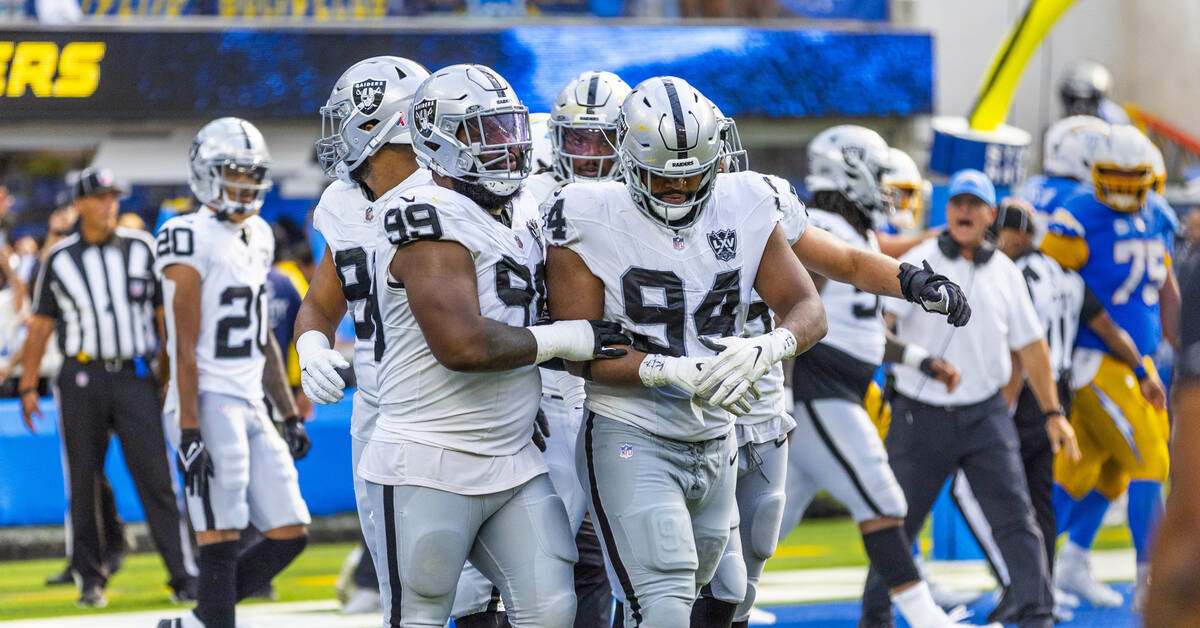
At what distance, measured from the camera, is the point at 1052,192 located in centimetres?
708

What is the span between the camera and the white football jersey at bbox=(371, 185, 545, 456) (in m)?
3.51

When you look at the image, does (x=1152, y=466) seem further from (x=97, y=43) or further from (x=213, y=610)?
(x=97, y=43)

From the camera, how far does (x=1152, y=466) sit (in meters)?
6.62

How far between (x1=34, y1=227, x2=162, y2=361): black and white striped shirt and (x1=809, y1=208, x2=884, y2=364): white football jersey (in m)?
3.28

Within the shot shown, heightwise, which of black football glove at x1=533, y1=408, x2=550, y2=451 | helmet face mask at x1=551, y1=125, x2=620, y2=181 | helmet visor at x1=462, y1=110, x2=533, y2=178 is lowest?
black football glove at x1=533, y1=408, x2=550, y2=451

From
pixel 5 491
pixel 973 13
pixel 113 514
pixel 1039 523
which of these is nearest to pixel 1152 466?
pixel 1039 523

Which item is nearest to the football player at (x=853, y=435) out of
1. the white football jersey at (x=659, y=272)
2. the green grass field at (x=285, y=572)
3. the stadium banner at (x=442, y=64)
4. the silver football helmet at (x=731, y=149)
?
the silver football helmet at (x=731, y=149)

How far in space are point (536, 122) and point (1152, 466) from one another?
3214 millimetres

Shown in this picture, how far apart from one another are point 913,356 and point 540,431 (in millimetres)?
2253

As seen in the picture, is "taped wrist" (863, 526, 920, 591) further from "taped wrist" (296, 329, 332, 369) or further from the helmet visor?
the helmet visor

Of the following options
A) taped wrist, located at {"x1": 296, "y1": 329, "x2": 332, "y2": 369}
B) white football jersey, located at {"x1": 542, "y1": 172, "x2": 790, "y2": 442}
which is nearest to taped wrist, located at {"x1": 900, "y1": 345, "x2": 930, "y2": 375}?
white football jersey, located at {"x1": 542, "y1": 172, "x2": 790, "y2": 442}

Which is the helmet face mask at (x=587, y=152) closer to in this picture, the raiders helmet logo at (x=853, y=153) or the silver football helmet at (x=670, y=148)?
the silver football helmet at (x=670, y=148)

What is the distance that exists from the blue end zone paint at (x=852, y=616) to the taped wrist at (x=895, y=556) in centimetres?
99

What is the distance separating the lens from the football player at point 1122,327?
6.70 meters
